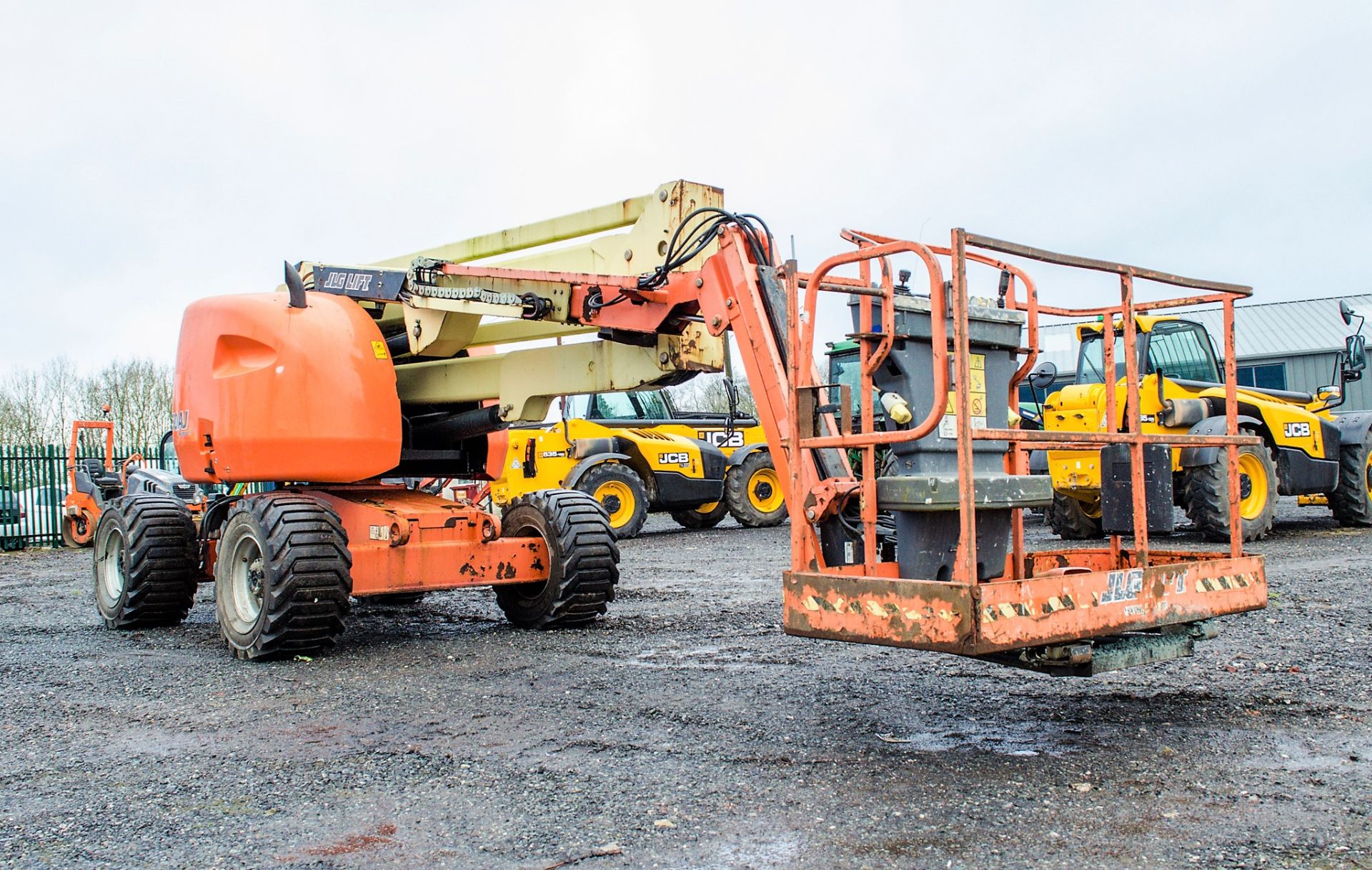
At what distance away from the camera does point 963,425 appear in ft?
13.5

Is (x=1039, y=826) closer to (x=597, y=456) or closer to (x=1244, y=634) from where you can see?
(x=1244, y=634)

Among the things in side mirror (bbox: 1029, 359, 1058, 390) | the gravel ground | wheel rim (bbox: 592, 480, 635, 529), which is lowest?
the gravel ground

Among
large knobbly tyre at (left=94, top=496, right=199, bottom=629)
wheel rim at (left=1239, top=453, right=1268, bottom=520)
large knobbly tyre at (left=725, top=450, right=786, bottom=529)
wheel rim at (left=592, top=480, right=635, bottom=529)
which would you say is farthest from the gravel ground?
large knobbly tyre at (left=725, top=450, right=786, bottom=529)

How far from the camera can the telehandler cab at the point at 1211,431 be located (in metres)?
12.3

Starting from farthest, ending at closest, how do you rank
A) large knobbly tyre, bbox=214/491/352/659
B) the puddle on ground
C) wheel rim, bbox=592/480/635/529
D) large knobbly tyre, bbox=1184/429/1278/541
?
wheel rim, bbox=592/480/635/529 → large knobbly tyre, bbox=1184/429/1278/541 → large knobbly tyre, bbox=214/491/352/659 → the puddle on ground

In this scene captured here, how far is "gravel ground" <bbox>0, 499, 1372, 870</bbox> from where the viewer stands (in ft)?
12.4

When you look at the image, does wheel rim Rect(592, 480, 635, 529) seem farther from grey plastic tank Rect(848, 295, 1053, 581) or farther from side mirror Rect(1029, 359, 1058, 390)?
grey plastic tank Rect(848, 295, 1053, 581)

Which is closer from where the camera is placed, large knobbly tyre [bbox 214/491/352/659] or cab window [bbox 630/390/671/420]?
large knobbly tyre [bbox 214/491/352/659]

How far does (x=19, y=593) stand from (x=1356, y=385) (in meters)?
35.0

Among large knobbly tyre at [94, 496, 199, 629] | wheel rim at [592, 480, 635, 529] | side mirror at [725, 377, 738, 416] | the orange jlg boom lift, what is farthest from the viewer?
wheel rim at [592, 480, 635, 529]

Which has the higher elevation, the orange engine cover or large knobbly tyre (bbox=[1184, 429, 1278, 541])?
the orange engine cover

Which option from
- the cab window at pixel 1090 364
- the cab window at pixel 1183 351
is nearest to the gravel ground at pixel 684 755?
the cab window at pixel 1183 351

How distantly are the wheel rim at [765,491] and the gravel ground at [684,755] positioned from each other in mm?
10208

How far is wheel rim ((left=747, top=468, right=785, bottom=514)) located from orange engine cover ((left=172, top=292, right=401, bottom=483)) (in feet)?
35.7
